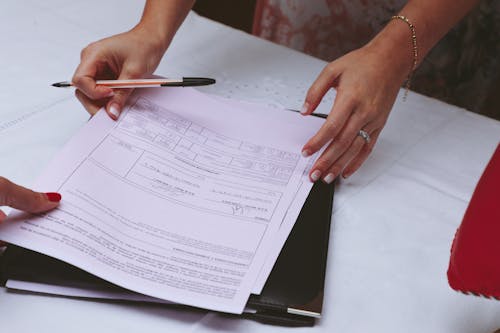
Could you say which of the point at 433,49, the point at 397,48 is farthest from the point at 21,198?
the point at 433,49

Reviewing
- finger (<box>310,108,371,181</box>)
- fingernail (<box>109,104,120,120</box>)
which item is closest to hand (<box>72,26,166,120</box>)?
fingernail (<box>109,104,120,120</box>)

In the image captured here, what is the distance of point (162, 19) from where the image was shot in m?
0.90

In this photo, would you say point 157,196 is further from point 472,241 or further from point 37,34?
point 37,34

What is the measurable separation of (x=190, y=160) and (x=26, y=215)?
0.21 metres

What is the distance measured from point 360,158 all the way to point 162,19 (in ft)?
1.24

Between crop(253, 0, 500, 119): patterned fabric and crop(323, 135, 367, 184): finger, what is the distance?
0.51 meters

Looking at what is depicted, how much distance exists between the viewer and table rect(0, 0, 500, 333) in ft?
1.88

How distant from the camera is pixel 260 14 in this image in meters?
1.35

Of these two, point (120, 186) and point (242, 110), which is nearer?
point (120, 186)

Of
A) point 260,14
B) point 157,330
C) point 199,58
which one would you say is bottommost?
point 157,330

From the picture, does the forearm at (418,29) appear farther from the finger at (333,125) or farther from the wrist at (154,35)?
the wrist at (154,35)

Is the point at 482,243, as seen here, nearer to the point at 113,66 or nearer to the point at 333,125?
the point at 333,125

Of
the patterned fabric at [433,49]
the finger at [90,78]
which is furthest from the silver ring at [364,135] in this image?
the patterned fabric at [433,49]

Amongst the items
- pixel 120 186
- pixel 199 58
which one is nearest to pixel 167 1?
pixel 199 58
